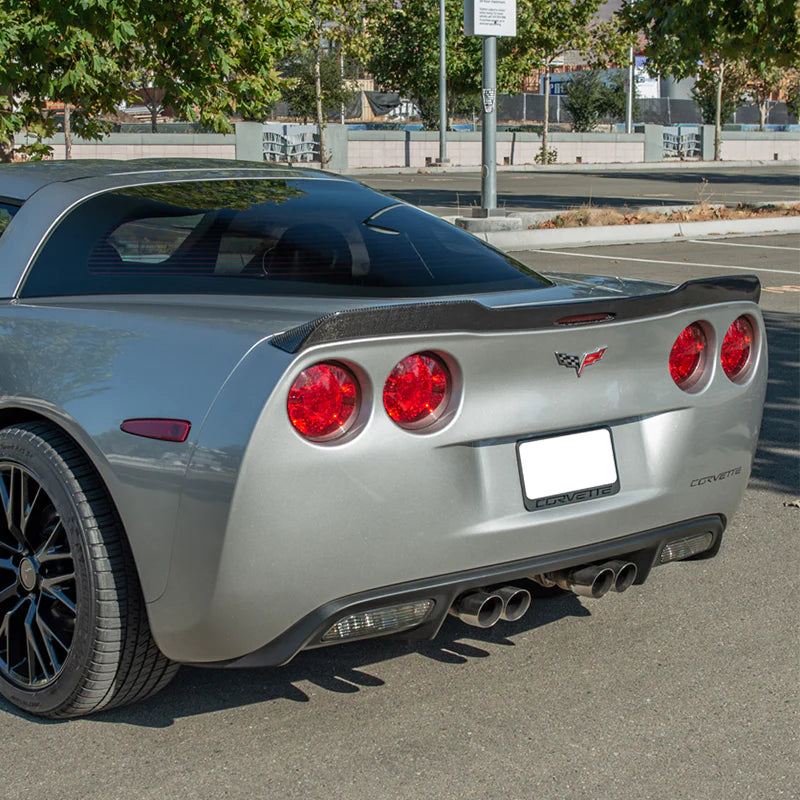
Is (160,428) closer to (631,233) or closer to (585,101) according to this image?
(631,233)

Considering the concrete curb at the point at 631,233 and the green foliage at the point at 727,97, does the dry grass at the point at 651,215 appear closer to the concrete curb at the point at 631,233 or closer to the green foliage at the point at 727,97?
the concrete curb at the point at 631,233

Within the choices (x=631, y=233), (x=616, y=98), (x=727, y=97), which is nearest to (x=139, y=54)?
(x=631, y=233)

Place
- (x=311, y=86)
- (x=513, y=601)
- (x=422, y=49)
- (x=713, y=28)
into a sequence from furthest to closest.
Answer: (x=311, y=86) < (x=422, y=49) < (x=713, y=28) < (x=513, y=601)

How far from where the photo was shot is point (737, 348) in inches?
146

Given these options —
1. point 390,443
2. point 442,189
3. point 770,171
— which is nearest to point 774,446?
point 390,443

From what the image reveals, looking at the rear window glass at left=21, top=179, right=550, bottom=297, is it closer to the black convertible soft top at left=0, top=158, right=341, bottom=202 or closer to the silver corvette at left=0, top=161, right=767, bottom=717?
the silver corvette at left=0, top=161, right=767, bottom=717

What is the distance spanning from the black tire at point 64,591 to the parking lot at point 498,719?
4.9 inches

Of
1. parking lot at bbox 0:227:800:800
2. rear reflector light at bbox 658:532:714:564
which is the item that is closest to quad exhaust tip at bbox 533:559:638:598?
rear reflector light at bbox 658:532:714:564

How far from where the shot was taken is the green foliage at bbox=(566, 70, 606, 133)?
58594mm

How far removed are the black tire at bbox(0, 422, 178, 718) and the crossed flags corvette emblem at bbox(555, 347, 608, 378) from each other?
3.95 ft

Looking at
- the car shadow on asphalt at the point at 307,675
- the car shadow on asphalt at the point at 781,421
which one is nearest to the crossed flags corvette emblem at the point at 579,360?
the car shadow on asphalt at the point at 307,675

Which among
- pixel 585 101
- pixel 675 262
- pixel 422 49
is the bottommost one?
pixel 675 262

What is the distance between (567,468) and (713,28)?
19529 mm

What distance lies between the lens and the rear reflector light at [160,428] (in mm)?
2932
